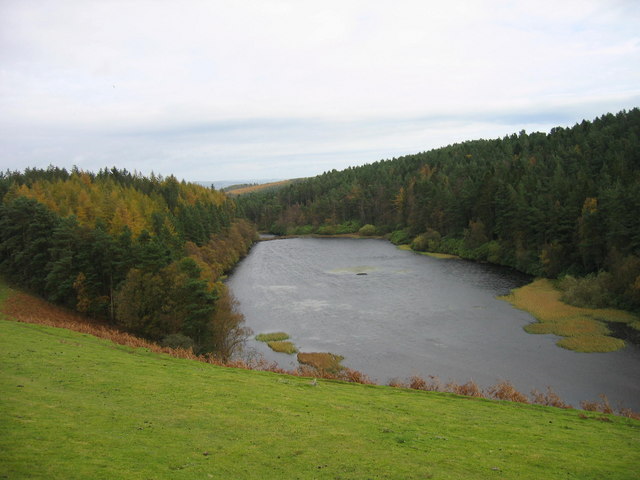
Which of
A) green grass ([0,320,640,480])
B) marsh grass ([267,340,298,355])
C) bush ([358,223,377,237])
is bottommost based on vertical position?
marsh grass ([267,340,298,355])

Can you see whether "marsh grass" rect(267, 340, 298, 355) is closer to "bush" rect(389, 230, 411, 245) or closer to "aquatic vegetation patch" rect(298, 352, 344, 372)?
"aquatic vegetation patch" rect(298, 352, 344, 372)

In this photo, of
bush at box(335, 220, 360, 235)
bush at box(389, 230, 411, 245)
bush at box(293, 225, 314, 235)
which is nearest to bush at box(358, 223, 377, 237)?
bush at box(335, 220, 360, 235)

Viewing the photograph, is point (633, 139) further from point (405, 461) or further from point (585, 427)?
point (405, 461)

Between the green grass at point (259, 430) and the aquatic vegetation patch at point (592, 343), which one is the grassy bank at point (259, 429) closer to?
the green grass at point (259, 430)

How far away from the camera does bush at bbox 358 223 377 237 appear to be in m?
165

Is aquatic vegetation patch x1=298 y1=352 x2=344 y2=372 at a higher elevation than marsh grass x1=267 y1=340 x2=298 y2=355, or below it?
below

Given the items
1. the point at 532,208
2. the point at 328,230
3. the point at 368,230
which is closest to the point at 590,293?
the point at 532,208

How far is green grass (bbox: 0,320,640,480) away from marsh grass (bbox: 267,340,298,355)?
20.0 m

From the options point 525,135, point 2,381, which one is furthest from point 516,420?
point 525,135

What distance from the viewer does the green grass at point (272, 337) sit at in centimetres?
5272

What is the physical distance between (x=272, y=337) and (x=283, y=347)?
4.19 metres

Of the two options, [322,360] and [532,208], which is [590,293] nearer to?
[532,208]

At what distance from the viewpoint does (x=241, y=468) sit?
1454 cm

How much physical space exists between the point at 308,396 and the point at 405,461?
9.55 meters
